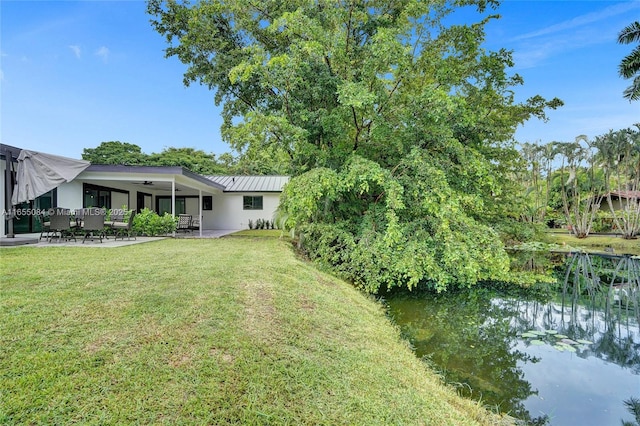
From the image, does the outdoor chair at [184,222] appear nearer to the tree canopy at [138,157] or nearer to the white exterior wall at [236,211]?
the white exterior wall at [236,211]

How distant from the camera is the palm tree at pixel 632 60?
48.4 feet

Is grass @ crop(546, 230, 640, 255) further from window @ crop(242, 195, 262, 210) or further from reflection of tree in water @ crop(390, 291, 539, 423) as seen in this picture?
window @ crop(242, 195, 262, 210)

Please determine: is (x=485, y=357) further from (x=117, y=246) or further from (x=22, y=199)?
(x=22, y=199)

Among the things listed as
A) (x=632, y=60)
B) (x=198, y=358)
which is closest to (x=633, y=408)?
(x=198, y=358)

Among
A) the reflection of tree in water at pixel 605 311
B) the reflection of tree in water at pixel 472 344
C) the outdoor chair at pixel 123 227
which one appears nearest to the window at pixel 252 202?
the outdoor chair at pixel 123 227

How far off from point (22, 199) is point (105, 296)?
7.34 metres

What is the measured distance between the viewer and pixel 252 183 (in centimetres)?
1998

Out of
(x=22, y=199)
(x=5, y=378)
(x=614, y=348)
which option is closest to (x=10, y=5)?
(x=22, y=199)

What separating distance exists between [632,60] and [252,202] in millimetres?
20017

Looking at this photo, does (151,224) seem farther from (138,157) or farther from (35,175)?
(138,157)

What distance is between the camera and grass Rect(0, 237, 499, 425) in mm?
2289

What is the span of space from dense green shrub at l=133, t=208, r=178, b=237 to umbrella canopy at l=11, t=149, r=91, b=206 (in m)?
2.60

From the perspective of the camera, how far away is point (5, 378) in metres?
2.38

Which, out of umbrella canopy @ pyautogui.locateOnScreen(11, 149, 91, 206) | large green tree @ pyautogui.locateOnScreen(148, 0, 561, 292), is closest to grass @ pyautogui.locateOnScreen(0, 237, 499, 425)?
large green tree @ pyautogui.locateOnScreen(148, 0, 561, 292)
